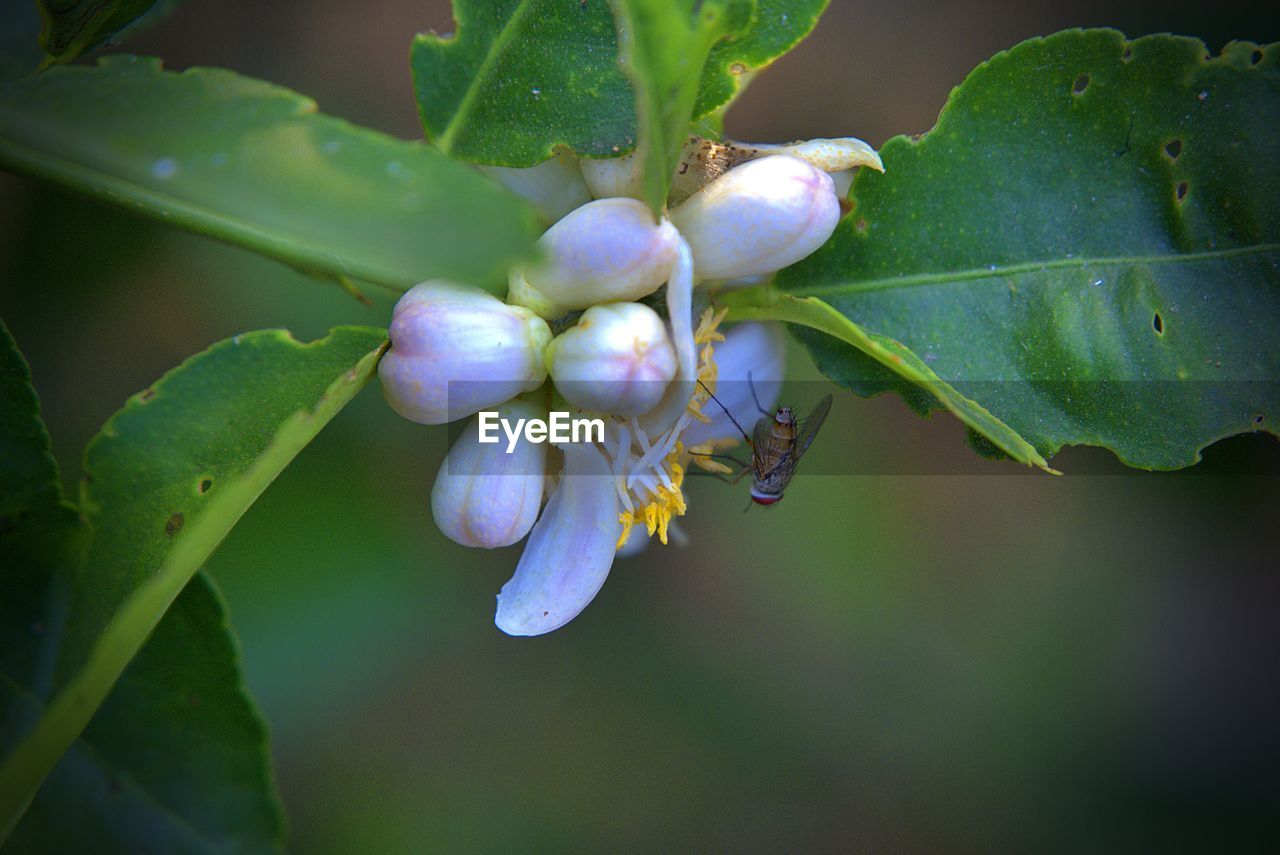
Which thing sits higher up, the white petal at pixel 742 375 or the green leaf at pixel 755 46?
the green leaf at pixel 755 46

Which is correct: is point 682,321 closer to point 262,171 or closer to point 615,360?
point 615,360

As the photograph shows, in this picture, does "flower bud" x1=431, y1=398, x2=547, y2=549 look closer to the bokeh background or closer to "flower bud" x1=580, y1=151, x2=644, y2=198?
"flower bud" x1=580, y1=151, x2=644, y2=198

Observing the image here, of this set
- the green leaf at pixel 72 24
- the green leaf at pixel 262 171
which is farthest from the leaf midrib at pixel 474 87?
the green leaf at pixel 72 24

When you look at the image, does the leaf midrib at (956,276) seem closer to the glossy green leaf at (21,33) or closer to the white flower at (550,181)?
the white flower at (550,181)

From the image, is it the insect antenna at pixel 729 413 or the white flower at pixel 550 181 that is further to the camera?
the insect antenna at pixel 729 413

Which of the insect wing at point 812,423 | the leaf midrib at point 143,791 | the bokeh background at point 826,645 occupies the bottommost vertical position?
the bokeh background at point 826,645

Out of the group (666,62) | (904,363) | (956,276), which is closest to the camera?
(666,62)

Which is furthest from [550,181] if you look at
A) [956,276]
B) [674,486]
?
[956,276]
